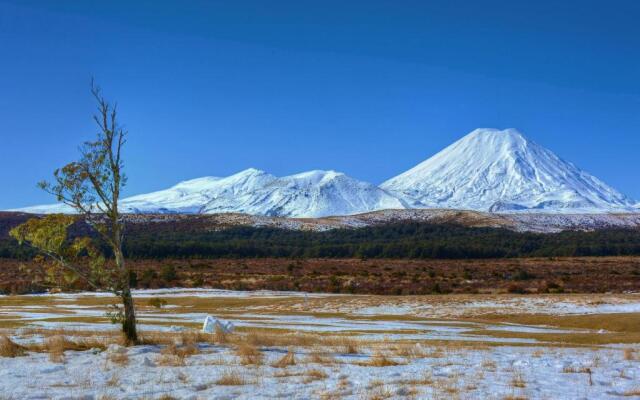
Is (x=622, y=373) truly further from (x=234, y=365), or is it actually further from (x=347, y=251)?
(x=347, y=251)

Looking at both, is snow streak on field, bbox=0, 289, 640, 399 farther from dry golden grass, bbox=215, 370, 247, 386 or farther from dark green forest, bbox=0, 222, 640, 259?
dark green forest, bbox=0, 222, 640, 259

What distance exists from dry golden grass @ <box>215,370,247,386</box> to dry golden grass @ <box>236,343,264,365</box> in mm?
1900

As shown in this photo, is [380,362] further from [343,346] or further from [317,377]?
[343,346]

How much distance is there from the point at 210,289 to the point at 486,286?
2830cm

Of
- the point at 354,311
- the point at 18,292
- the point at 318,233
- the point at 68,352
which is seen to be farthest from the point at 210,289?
the point at 318,233

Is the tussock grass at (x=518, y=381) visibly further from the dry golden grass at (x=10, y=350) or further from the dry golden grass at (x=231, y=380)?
the dry golden grass at (x=10, y=350)

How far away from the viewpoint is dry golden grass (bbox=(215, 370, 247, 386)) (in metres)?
12.6

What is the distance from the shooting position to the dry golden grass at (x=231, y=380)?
12.6 metres

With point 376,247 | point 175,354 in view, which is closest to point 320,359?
point 175,354

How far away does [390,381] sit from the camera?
42.1ft

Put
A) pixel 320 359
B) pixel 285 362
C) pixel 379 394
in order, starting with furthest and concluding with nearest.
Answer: pixel 320 359
pixel 285 362
pixel 379 394

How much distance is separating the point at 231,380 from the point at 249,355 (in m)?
3.32

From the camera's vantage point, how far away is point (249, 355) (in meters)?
16.0

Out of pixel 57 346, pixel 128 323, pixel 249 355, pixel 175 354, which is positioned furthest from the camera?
pixel 128 323
